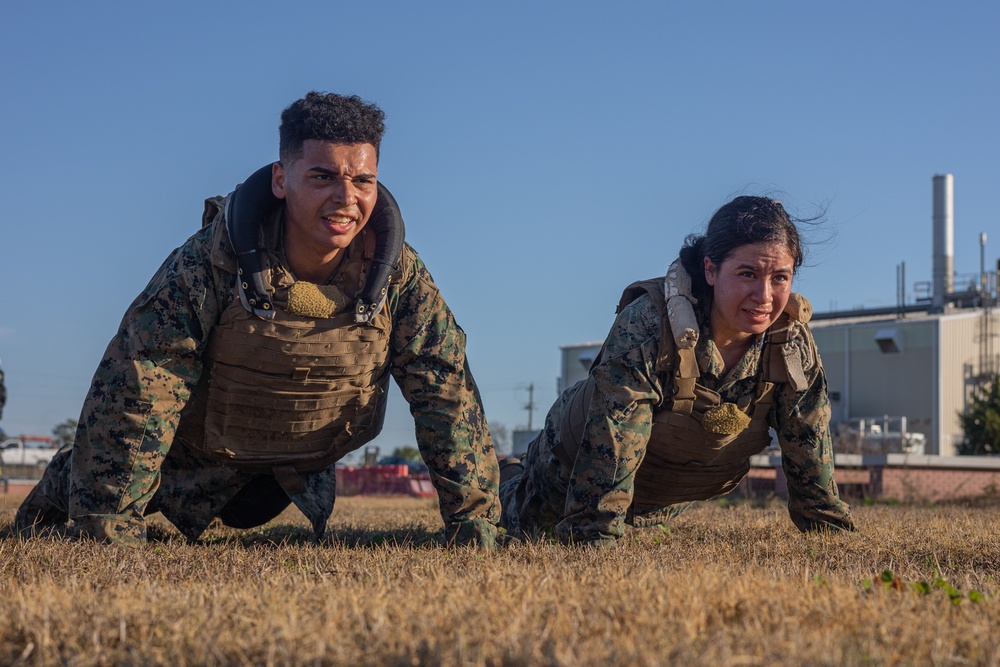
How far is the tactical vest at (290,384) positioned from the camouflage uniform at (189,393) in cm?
12

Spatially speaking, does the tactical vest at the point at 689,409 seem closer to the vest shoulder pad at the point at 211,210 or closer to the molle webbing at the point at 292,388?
the molle webbing at the point at 292,388

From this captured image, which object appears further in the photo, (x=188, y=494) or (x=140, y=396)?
(x=188, y=494)

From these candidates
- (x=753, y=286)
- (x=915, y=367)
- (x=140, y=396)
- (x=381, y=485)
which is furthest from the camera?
(x=915, y=367)

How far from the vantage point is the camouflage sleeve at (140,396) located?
229 inches

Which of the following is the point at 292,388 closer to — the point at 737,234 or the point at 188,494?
the point at 188,494

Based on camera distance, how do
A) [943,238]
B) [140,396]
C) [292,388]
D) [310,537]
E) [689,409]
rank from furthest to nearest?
[943,238] < [310,537] < [689,409] < [292,388] < [140,396]

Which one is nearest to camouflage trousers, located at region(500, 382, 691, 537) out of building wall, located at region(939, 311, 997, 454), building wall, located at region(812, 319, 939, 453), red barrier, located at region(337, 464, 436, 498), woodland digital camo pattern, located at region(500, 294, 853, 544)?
woodland digital camo pattern, located at region(500, 294, 853, 544)

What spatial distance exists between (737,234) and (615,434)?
133cm

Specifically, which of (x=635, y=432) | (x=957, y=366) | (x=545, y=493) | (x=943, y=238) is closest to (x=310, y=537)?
(x=545, y=493)

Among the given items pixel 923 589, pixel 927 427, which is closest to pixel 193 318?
pixel 923 589

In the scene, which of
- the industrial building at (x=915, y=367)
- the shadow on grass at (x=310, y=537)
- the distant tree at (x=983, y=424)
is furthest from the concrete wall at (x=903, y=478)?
the industrial building at (x=915, y=367)

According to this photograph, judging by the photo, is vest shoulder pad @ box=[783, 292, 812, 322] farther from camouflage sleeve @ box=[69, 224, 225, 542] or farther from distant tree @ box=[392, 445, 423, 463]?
distant tree @ box=[392, 445, 423, 463]

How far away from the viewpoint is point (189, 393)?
6.03 meters

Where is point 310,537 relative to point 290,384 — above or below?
below
